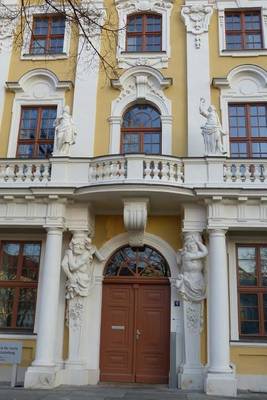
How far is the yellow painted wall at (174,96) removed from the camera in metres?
13.0

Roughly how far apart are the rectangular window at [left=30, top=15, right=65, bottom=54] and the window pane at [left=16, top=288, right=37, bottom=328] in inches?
286

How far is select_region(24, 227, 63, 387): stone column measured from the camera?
33.9 ft

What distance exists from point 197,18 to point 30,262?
8577 millimetres

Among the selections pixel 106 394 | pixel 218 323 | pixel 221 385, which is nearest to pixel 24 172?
pixel 106 394

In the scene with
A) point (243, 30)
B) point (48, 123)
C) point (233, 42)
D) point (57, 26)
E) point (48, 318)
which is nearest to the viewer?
point (48, 318)

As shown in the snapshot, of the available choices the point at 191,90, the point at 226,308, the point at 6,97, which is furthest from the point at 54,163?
the point at 226,308

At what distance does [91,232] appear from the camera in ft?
39.6

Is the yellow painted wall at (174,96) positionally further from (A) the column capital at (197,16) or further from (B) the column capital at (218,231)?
(B) the column capital at (218,231)

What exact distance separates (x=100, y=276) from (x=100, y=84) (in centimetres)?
554

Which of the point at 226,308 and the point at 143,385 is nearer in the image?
the point at 226,308

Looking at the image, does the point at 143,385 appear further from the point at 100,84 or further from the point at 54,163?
the point at 100,84

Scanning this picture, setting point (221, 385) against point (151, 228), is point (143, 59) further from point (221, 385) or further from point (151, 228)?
point (221, 385)

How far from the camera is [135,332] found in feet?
38.7

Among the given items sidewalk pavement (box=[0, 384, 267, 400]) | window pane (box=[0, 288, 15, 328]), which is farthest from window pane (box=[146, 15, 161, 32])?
sidewalk pavement (box=[0, 384, 267, 400])
